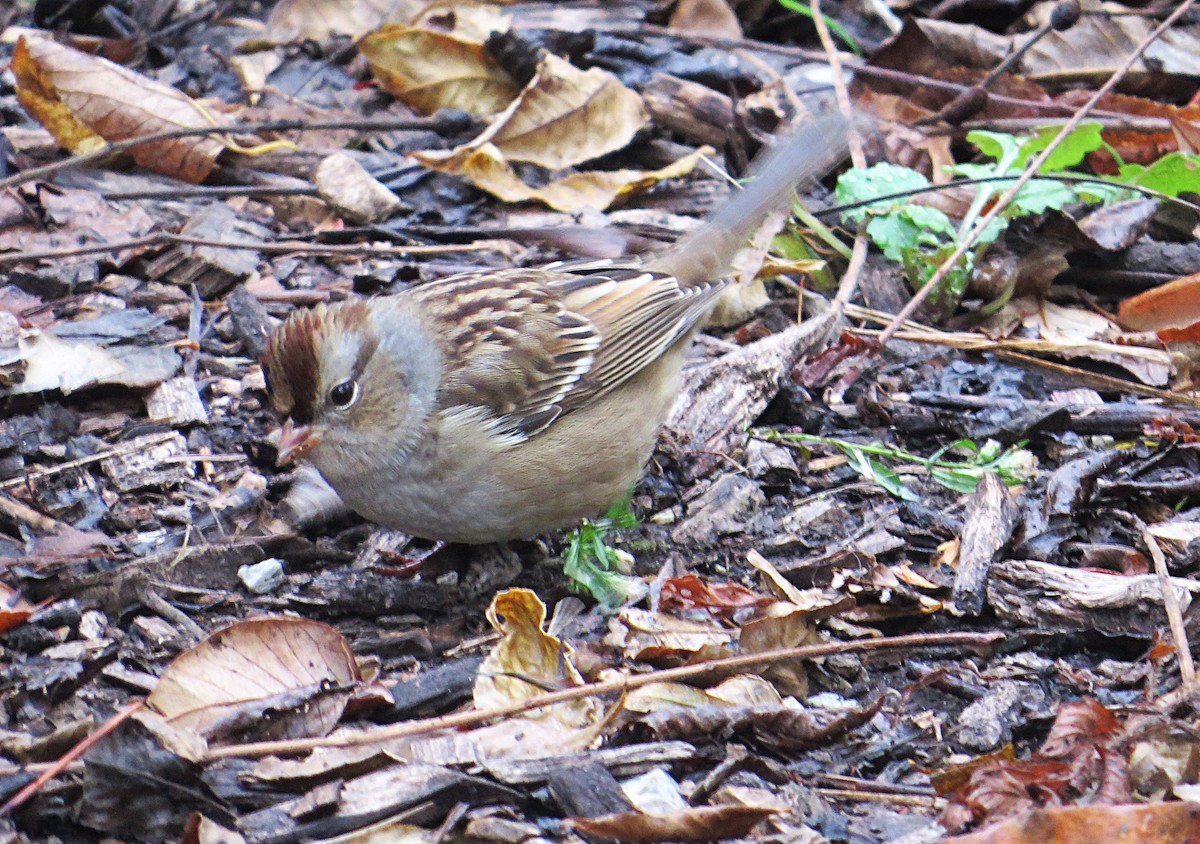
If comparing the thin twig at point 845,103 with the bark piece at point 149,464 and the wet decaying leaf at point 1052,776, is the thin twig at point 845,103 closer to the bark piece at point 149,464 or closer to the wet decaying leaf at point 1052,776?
the bark piece at point 149,464

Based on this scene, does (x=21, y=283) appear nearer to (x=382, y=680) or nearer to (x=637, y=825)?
(x=382, y=680)

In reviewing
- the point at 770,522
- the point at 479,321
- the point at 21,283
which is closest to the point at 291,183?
the point at 21,283

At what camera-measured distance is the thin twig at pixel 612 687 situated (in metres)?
2.82

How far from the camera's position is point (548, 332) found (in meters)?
4.20

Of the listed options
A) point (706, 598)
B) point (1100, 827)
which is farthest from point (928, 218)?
point (1100, 827)

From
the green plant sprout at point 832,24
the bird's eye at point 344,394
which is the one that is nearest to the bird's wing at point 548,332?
the bird's eye at point 344,394

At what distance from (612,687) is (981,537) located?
129cm

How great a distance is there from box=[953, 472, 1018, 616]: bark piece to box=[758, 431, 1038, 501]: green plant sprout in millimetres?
143

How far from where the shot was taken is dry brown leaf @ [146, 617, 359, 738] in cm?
297

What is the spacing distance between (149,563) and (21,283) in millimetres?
1501

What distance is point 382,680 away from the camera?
10.9 ft

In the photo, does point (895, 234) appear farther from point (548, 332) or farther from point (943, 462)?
point (548, 332)

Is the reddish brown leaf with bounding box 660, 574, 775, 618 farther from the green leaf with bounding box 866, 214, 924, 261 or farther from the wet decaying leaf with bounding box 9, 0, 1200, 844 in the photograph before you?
the green leaf with bounding box 866, 214, 924, 261

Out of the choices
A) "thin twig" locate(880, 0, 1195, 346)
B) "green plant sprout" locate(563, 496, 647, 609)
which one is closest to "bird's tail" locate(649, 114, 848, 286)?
"thin twig" locate(880, 0, 1195, 346)
